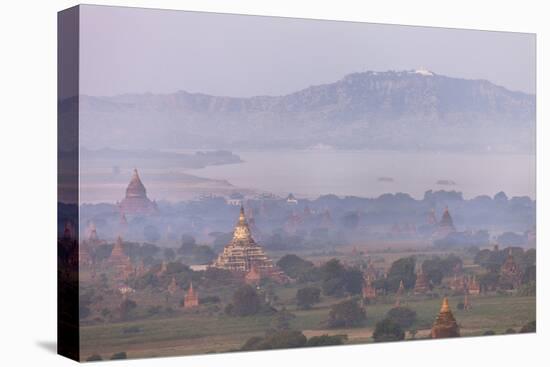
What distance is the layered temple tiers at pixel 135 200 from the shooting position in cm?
1465

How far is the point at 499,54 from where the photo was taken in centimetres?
1652

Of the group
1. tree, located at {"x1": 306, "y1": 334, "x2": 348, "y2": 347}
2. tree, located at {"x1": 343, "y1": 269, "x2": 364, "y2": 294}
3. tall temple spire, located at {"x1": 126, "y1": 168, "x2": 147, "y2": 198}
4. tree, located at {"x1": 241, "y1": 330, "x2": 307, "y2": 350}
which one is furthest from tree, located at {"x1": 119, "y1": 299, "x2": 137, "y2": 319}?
tree, located at {"x1": 343, "y1": 269, "x2": 364, "y2": 294}

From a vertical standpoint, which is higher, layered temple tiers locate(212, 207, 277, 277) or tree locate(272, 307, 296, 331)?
layered temple tiers locate(212, 207, 277, 277)

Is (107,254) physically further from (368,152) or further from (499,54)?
(499,54)

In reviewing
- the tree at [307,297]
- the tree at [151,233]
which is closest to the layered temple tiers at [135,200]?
the tree at [151,233]

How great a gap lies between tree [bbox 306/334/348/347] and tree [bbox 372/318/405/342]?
37 cm

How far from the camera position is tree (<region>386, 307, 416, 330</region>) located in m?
15.9

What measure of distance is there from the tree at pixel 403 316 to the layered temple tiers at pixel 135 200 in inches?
114

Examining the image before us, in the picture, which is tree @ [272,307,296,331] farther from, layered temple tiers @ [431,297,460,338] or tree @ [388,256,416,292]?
layered temple tiers @ [431,297,460,338]

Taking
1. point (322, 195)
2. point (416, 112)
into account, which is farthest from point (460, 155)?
point (322, 195)

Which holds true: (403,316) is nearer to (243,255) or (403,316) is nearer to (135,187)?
(243,255)

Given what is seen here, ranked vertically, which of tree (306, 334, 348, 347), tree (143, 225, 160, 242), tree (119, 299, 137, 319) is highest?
tree (143, 225, 160, 242)

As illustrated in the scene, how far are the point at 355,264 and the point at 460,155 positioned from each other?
1.74m

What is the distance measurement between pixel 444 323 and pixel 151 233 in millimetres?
3427
